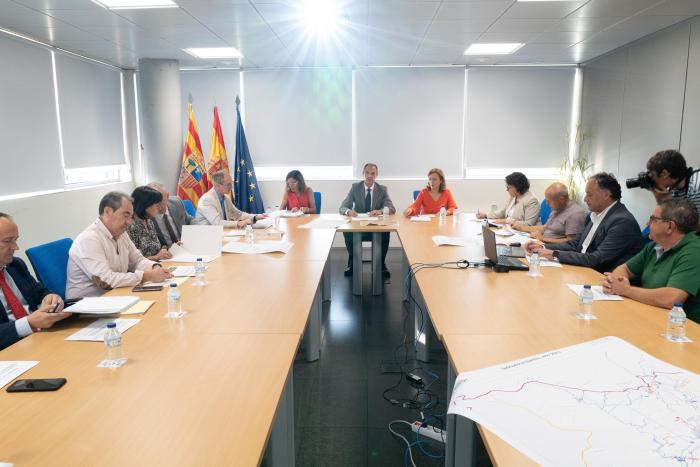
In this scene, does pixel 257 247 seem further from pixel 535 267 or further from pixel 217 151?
pixel 217 151

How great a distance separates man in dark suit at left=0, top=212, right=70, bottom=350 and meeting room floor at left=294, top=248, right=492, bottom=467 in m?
1.29

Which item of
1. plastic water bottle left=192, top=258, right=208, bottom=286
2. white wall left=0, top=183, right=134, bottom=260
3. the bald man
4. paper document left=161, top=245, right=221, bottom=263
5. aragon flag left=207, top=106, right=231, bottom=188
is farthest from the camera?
aragon flag left=207, top=106, right=231, bottom=188

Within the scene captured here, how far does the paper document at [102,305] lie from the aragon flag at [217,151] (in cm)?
477

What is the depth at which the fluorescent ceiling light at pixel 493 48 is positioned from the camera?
5.52 metres

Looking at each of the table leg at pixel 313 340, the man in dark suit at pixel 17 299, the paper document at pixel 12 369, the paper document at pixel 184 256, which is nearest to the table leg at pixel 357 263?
the table leg at pixel 313 340

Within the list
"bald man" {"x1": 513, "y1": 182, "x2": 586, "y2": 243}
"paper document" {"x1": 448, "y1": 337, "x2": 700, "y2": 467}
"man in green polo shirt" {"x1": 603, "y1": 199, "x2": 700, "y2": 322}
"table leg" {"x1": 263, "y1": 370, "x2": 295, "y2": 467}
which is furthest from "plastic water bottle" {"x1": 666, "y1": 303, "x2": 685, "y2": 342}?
"bald man" {"x1": 513, "y1": 182, "x2": 586, "y2": 243}

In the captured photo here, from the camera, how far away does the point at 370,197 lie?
18.6 ft

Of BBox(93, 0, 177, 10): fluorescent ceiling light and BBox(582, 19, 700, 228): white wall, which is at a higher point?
BBox(93, 0, 177, 10): fluorescent ceiling light

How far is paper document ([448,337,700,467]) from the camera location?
1.10m

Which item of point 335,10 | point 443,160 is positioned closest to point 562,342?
point 335,10

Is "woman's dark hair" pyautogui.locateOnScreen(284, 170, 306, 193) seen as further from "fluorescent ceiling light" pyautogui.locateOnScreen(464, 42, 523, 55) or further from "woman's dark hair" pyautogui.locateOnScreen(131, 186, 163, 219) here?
"fluorescent ceiling light" pyautogui.locateOnScreen(464, 42, 523, 55)

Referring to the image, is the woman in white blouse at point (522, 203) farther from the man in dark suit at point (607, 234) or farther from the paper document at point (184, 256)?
the paper document at point (184, 256)

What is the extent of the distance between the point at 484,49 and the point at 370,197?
2.27 m

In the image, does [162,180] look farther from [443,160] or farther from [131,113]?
[443,160]
